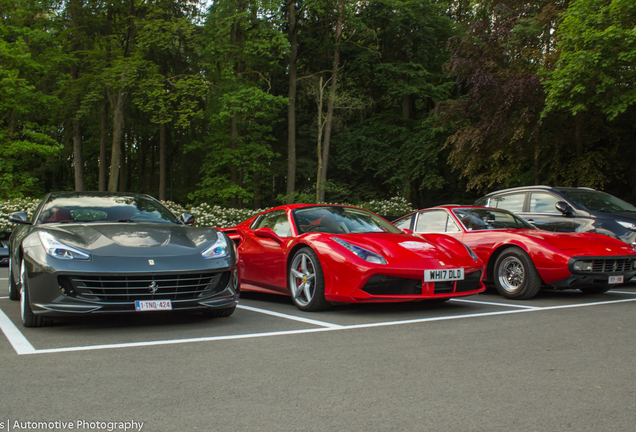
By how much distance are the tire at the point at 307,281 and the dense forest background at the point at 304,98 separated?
45.4 ft

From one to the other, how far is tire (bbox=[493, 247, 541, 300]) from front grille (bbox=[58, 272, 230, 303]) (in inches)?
165

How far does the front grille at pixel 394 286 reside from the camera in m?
5.99

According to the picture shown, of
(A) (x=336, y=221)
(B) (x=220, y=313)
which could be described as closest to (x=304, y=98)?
(A) (x=336, y=221)

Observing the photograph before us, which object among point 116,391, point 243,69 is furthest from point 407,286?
point 243,69

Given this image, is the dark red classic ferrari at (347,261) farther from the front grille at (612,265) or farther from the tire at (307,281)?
the front grille at (612,265)

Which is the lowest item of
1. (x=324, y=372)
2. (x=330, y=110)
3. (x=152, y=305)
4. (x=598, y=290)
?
(x=598, y=290)

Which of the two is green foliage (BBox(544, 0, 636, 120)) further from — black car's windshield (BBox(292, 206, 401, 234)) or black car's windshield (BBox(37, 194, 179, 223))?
black car's windshield (BBox(37, 194, 179, 223))

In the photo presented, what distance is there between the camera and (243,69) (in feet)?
105

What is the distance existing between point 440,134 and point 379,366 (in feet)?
91.7

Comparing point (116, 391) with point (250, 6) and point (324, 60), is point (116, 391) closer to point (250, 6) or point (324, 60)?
point (250, 6)

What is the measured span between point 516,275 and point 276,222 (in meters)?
3.27

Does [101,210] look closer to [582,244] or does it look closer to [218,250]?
[218,250]

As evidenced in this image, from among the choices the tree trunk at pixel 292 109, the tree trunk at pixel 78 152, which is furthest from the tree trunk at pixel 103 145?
the tree trunk at pixel 292 109

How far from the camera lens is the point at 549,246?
7301mm
